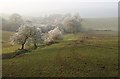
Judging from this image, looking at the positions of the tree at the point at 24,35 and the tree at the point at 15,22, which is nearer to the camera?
the tree at the point at 24,35

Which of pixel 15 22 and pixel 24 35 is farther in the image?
pixel 15 22

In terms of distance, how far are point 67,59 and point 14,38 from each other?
27.8 meters

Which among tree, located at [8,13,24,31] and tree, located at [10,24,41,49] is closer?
tree, located at [10,24,41,49]

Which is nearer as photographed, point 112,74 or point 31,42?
point 112,74

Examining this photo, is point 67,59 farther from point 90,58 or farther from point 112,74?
point 112,74

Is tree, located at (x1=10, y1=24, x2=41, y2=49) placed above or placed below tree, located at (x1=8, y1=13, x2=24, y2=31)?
below

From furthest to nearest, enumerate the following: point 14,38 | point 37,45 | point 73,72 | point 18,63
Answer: point 37,45 < point 14,38 < point 18,63 < point 73,72

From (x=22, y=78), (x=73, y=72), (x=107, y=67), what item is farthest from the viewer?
(x=107, y=67)

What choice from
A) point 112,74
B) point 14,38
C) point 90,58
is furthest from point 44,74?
point 14,38

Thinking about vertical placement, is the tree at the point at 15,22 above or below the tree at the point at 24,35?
above

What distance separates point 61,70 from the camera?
44.3 metres

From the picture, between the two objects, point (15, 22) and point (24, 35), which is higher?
point (15, 22)

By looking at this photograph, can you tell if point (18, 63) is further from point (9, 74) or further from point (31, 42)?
point (31, 42)

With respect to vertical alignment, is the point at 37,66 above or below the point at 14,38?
below
